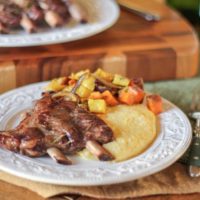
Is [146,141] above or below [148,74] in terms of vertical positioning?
above

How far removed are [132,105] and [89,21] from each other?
0.59m

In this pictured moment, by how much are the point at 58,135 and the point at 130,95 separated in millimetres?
244

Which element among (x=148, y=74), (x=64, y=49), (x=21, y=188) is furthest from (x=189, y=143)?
(x=64, y=49)

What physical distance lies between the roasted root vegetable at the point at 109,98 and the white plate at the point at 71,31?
421mm

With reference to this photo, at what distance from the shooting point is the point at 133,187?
1224mm

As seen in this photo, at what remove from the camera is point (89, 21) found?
190 centimetres

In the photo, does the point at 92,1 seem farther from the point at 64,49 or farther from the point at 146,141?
the point at 146,141

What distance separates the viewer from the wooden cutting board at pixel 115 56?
1700mm

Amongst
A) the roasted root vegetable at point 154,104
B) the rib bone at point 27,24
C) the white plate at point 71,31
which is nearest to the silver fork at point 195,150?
the roasted root vegetable at point 154,104

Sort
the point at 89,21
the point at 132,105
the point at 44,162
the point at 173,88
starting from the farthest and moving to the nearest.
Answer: the point at 89,21, the point at 173,88, the point at 132,105, the point at 44,162

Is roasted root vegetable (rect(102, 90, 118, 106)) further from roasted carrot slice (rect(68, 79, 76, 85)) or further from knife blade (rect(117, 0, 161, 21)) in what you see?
knife blade (rect(117, 0, 161, 21))

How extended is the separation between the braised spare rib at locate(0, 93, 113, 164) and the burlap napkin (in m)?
0.06

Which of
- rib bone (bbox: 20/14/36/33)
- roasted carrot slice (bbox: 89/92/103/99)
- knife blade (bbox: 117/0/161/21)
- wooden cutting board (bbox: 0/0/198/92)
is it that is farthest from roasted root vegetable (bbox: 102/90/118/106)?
knife blade (bbox: 117/0/161/21)

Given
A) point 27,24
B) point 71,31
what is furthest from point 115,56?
point 27,24
